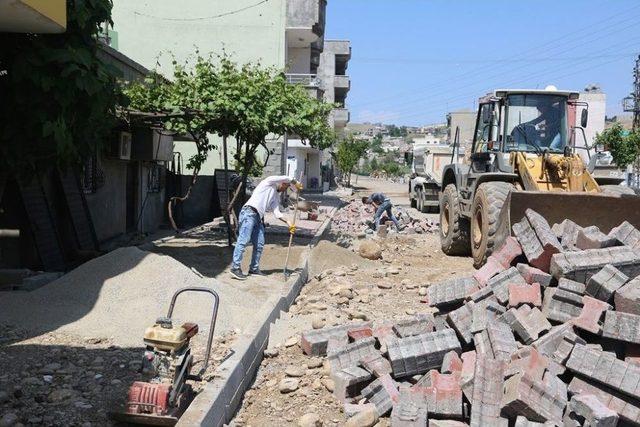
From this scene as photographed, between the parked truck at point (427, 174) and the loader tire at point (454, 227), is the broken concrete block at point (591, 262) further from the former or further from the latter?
the parked truck at point (427, 174)

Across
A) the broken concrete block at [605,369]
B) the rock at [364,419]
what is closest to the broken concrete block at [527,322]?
the broken concrete block at [605,369]

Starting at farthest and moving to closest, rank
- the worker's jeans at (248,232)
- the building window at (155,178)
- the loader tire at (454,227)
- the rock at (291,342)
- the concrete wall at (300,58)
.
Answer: the concrete wall at (300,58) → the building window at (155,178) → the loader tire at (454,227) → the worker's jeans at (248,232) → the rock at (291,342)

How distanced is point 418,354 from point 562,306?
58.6 inches

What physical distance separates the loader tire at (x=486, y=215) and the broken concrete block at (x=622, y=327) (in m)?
4.19

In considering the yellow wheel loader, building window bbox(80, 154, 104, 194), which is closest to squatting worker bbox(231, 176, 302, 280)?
the yellow wheel loader

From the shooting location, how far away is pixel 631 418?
4.71 m

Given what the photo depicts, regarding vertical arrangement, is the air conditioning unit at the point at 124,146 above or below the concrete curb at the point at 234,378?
above

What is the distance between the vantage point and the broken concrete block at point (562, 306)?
5.99 metres

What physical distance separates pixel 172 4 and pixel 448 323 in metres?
26.1

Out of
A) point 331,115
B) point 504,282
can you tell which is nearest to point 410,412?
point 504,282

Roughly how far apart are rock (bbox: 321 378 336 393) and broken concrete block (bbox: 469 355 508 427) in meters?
1.32

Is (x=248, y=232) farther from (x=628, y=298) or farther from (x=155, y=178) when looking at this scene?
(x=155, y=178)

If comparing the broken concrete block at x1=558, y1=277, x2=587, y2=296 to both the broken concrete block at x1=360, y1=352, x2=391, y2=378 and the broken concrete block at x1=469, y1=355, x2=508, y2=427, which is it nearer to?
the broken concrete block at x1=469, y1=355, x2=508, y2=427

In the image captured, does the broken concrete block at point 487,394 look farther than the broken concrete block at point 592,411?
Yes
